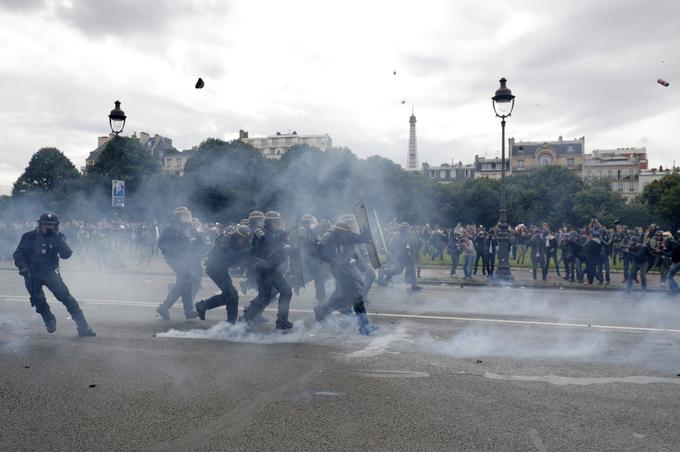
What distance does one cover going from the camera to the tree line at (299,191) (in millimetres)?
24531

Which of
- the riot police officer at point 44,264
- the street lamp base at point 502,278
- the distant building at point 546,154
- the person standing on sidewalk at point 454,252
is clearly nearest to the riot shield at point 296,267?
the riot police officer at point 44,264

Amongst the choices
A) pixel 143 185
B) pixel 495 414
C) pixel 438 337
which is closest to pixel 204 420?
pixel 495 414

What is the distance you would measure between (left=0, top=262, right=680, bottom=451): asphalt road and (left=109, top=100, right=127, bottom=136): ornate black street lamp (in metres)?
6.15

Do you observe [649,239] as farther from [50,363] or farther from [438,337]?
[50,363]

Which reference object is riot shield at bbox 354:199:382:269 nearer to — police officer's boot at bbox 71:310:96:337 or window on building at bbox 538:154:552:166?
police officer's boot at bbox 71:310:96:337

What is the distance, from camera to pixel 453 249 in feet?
54.9

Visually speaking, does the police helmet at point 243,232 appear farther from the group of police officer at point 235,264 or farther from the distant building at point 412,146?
the distant building at point 412,146

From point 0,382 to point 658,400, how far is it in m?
5.99

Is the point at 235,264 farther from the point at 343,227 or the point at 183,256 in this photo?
the point at 343,227

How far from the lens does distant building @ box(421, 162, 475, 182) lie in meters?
106

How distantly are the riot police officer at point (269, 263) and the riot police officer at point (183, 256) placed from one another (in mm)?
1248

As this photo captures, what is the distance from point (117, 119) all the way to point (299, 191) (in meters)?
11.7

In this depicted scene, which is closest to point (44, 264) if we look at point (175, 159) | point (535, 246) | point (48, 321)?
point (48, 321)

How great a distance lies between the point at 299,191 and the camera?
2423cm
